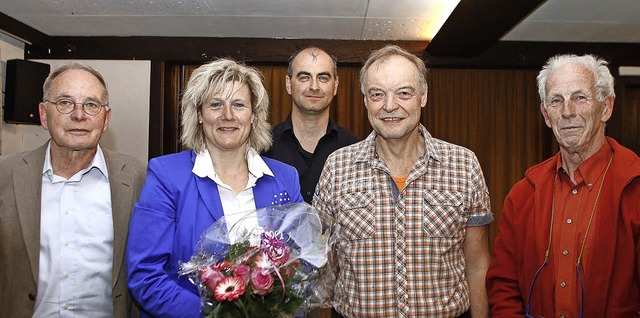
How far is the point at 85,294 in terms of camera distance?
81.8 inches

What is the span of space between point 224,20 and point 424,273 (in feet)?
12.8

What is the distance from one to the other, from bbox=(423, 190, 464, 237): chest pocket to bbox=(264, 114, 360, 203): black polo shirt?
833 millimetres

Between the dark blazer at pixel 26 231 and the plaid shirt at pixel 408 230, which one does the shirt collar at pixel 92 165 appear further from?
the plaid shirt at pixel 408 230

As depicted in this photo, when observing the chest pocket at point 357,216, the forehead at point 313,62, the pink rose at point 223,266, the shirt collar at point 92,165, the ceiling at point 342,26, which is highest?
the ceiling at point 342,26

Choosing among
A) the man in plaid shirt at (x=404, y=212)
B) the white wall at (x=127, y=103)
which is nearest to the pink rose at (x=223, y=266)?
the man in plaid shirt at (x=404, y=212)

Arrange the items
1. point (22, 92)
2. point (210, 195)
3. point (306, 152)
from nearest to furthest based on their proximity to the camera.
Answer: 1. point (210, 195)
2. point (306, 152)
3. point (22, 92)

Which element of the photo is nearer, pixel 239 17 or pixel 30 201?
pixel 30 201

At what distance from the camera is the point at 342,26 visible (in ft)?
17.6

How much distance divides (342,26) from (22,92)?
315cm

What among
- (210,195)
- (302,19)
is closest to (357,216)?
(210,195)

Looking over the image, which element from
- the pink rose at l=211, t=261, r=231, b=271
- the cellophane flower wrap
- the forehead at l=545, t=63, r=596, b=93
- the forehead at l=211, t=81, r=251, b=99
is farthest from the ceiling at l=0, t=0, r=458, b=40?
the pink rose at l=211, t=261, r=231, b=271

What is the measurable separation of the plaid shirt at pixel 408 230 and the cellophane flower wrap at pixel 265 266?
42cm

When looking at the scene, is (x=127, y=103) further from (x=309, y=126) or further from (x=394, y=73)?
(x=394, y=73)

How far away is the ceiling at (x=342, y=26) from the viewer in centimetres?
462
